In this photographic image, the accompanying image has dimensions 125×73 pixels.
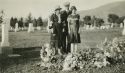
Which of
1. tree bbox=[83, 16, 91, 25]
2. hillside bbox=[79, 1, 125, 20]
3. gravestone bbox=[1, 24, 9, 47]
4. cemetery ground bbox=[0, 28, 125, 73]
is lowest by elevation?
cemetery ground bbox=[0, 28, 125, 73]

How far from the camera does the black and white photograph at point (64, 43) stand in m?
4.34

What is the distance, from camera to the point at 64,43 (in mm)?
5605

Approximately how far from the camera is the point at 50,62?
4.69m

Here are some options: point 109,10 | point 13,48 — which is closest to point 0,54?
point 13,48

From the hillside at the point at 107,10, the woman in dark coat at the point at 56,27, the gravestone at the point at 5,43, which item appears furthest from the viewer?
the gravestone at the point at 5,43

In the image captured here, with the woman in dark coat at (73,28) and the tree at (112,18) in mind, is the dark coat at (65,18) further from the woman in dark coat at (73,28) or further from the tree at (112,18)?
the tree at (112,18)

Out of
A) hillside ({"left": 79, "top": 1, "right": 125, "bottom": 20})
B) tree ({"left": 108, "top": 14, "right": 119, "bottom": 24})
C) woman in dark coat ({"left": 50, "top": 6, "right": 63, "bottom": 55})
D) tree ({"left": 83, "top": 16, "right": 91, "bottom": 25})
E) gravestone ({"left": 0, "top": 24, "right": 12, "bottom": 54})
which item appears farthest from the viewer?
tree ({"left": 83, "top": 16, "right": 91, "bottom": 25})

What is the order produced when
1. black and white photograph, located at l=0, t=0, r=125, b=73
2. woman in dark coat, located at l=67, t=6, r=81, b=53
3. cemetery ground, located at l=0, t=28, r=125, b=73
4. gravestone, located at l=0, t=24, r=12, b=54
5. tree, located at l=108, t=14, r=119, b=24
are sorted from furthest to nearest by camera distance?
tree, located at l=108, t=14, r=119, b=24, gravestone, located at l=0, t=24, r=12, b=54, woman in dark coat, located at l=67, t=6, r=81, b=53, black and white photograph, located at l=0, t=0, r=125, b=73, cemetery ground, located at l=0, t=28, r=125, b=73

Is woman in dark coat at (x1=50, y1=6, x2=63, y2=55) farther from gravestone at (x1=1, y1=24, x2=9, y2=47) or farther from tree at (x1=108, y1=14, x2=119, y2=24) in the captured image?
tree at (x1=108, y1=14, x2=119, y2=24)

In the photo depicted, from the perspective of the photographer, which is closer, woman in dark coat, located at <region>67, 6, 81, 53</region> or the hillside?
woman in dark coat, located at <region>67, 6, 81, 53</region>

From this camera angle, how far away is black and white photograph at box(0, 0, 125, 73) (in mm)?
4340

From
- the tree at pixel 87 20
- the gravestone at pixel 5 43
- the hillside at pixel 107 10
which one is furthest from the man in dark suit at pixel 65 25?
the tree at pixel 87 20

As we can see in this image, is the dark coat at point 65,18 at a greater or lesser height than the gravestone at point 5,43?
greater

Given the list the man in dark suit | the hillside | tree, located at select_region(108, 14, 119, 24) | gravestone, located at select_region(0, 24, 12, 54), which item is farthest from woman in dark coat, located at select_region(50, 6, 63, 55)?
tree, located at select_region(108, 14, 119, 24)
